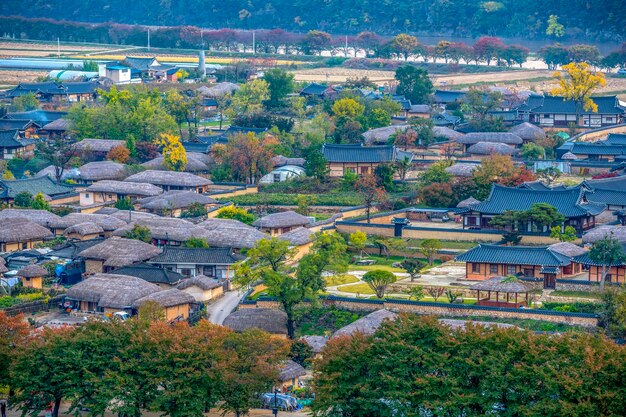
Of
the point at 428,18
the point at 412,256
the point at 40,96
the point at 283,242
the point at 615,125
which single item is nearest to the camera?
the point at 283,242

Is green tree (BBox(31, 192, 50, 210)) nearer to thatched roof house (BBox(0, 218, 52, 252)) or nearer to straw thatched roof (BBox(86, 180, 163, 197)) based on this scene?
straw thatched roof (BBox(86, 180, 163, 197))

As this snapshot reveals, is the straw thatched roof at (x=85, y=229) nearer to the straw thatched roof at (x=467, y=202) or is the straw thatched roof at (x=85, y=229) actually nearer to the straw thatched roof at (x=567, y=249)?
the straw thatched roof at (x=467, y=202)

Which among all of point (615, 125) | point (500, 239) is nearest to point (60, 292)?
point (500, 239)

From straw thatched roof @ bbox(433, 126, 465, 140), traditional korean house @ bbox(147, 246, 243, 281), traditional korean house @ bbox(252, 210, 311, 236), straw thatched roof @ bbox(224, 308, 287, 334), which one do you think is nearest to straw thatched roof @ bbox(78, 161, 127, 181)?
traditional korean house @ bbox(252, 210, 311, 236)

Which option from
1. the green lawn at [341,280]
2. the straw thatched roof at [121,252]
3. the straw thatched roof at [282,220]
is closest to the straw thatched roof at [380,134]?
the straw thatched roof at [282,220]

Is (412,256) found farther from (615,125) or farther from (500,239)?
(615,125)

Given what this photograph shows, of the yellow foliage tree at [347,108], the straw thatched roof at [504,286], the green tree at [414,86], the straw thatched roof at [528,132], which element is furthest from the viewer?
the green tree at [414,86]

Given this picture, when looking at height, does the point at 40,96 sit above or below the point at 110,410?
above
